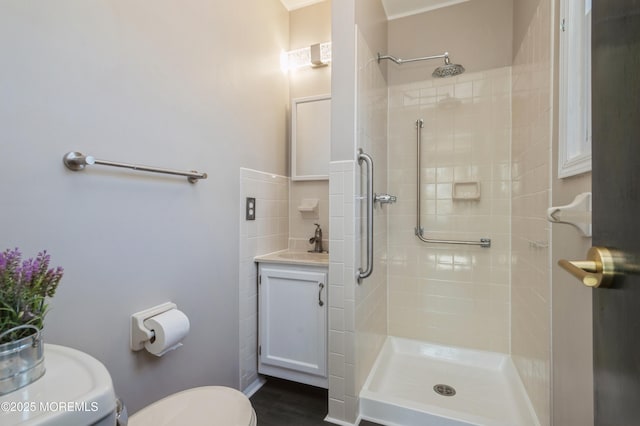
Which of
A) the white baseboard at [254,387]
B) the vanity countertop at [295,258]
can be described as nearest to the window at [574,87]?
the vanity countertop at [295,258]

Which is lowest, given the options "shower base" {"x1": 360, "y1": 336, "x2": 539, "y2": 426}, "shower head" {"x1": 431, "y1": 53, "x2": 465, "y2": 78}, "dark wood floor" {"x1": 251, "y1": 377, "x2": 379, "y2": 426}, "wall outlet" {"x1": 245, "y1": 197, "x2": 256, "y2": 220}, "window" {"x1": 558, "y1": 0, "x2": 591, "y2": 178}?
"dark wood floor" {"x1": 251, "y1": 377, "x2": 379, "y2": 426}

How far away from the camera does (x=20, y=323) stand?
1.98 feet

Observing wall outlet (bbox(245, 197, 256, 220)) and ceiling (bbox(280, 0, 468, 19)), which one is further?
ceiling (bbox(280, 0, 468, 19))

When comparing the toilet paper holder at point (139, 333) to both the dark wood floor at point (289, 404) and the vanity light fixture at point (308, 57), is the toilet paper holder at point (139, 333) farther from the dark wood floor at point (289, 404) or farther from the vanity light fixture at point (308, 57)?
the vanity light fixture at point (308, 57)

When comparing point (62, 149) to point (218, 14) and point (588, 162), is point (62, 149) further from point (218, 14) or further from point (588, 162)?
point (588, 162)

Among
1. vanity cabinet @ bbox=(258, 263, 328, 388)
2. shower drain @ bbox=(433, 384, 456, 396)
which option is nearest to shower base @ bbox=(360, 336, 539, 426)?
shower drain @ bbox=(433, 384, 456, 396)

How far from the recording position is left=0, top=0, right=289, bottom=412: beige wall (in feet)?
2.89

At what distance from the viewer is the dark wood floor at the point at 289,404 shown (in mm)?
1617

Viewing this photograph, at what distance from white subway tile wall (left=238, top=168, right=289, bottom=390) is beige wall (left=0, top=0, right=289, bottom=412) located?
0.08m

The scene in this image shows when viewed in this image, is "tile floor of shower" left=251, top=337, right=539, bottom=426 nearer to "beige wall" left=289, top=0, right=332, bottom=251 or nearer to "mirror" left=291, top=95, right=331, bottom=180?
"beige wall" left=289, top=0, right=332, bottom=251

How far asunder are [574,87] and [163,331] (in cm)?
184

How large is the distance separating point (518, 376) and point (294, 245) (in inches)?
68.3

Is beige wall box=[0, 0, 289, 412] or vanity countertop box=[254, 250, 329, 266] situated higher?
beige wall box=[0, 0, 289, 412]

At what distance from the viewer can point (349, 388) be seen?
1.59 meters
